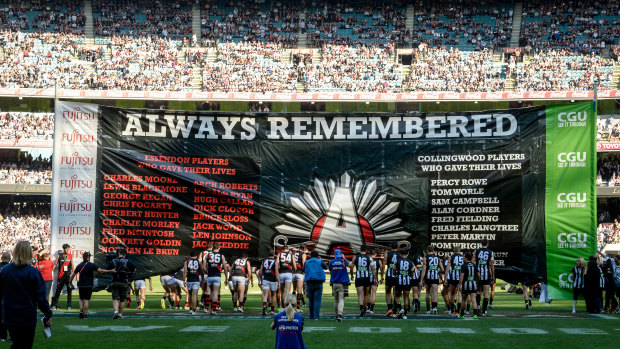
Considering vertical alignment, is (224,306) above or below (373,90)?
below

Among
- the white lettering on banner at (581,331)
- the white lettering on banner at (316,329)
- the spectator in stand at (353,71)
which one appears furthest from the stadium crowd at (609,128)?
the white lettering on banner at (316,329)

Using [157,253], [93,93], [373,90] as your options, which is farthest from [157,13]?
[157,253]

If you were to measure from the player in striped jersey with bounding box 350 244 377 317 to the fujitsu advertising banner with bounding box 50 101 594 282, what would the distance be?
409 mm

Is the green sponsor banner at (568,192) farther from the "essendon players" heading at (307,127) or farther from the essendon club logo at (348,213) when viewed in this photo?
the essendon club logo at (348,213)

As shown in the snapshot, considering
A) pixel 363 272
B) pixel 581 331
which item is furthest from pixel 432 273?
pixel 581 331

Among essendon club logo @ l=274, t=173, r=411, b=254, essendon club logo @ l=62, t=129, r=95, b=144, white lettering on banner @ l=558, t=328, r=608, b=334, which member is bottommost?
white lettering on banner @ l=558, t=328, r=608, b=334

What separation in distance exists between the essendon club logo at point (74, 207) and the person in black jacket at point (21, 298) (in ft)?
30.2

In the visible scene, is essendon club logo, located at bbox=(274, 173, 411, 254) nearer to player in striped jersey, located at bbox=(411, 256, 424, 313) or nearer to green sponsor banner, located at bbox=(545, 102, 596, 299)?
player in striped jersey, located at bbox=(411, 256, 424, 313)

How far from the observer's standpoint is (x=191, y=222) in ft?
57.9

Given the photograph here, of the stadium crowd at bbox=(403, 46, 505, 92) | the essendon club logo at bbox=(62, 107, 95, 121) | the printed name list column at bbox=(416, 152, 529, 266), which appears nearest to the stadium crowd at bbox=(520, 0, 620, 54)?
the stadium crowd at bbox=(403, 46, 505, 92)

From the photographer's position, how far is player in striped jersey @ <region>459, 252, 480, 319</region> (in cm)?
1822

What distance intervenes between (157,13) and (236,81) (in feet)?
32.7

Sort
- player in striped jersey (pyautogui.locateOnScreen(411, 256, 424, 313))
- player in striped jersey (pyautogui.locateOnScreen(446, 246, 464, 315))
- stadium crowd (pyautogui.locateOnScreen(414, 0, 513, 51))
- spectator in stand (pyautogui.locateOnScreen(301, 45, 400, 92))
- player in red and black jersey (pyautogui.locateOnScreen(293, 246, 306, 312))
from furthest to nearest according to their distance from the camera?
stadium crowd (pyautogui.locateOnScreen(414, 0, 513, 51))
spectator in stand (pyautogui.locateOnScreen(301, 45, 400, 92))
player in red and black jersey (pyautogui.locateOnScreen(293, 246, 306, 312))
player in striped jersey (pyautogui.locateOnScreen(411, 256, 424, 313))
player in striped jersey (pyautogui.locateOnScreen(446, 246, 464, 315))

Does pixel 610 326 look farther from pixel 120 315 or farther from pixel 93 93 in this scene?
pixel 93 93
